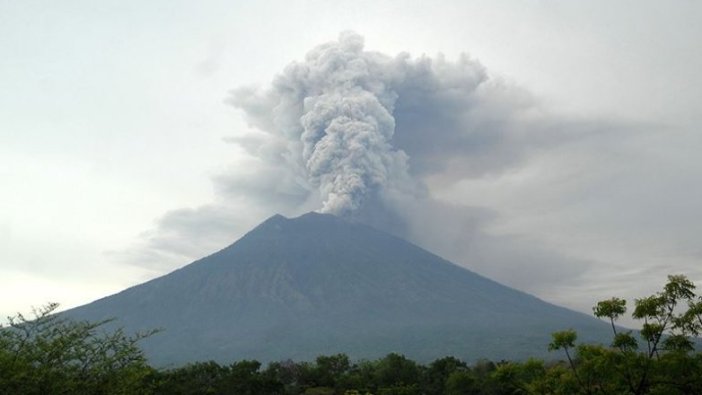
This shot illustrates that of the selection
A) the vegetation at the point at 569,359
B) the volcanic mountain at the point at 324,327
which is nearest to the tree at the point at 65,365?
the vegetation at the point at 569,359

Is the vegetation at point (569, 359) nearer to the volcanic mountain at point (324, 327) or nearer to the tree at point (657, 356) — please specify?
the tree at point (657, 356)

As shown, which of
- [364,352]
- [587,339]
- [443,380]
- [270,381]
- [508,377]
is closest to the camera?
[508,377]

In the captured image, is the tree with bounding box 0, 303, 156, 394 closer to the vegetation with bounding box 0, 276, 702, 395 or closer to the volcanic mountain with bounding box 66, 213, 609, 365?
the vegetation with bounding box 0, 276, 702, 395

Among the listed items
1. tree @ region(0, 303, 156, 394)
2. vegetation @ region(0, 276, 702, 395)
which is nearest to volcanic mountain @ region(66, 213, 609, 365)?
vegetation @ region(0, 276, 702, 395)

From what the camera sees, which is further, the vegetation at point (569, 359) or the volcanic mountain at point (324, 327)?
the volcanic mountain at point (324, 327)

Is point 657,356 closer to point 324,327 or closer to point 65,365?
point 65,365

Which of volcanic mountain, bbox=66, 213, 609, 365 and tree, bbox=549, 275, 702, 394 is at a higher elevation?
volcanic mountain, bbox=66, 213, 609, 365

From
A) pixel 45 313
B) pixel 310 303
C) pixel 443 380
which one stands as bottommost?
pixel 443 380

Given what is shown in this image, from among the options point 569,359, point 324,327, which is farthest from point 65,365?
point 324,327

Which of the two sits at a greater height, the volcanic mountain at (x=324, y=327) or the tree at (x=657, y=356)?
the volcanic mountain at (x=324, y=327)

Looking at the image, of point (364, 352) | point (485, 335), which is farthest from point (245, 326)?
point (485, 335)

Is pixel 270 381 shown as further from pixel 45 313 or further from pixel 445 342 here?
pixel 445 342
